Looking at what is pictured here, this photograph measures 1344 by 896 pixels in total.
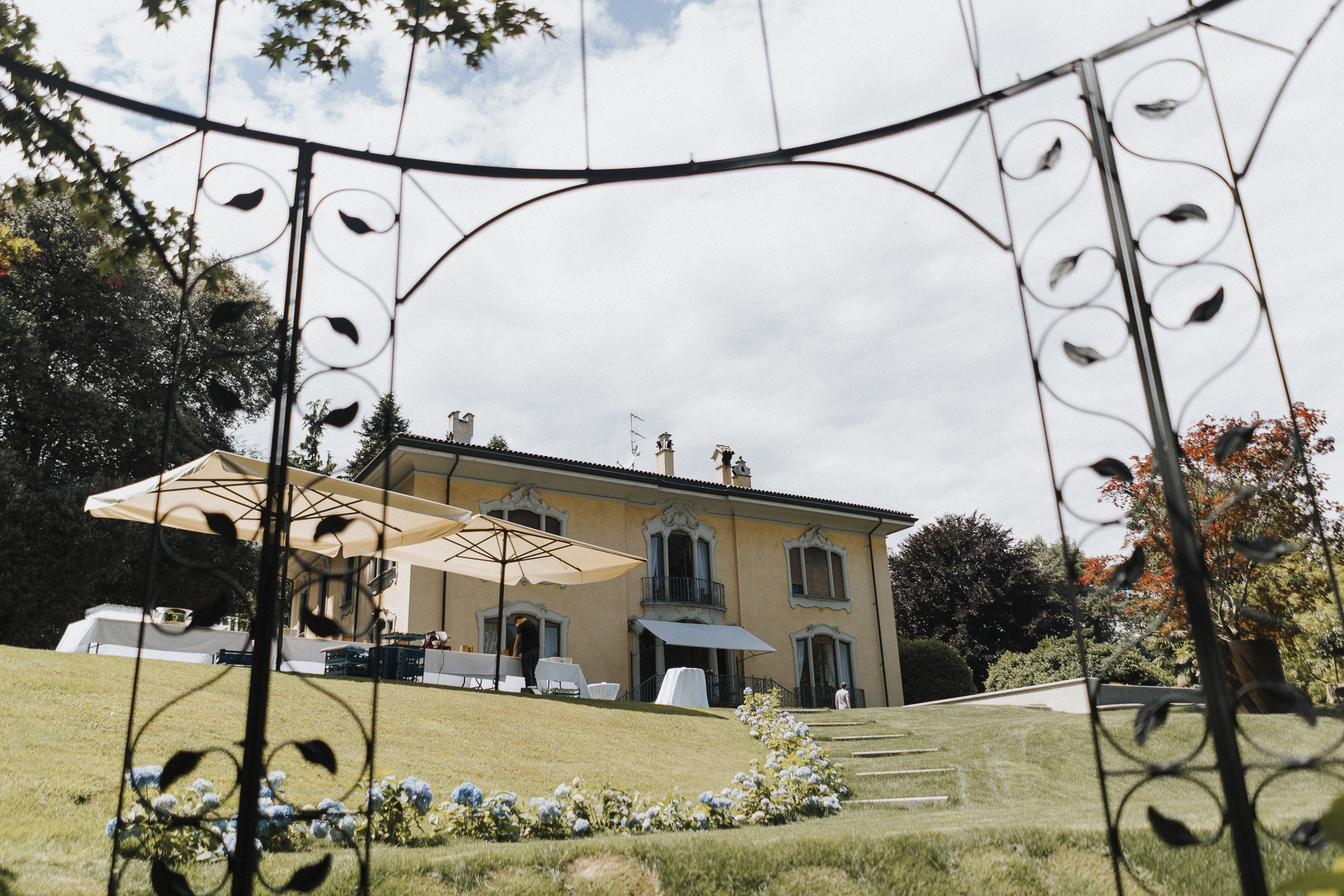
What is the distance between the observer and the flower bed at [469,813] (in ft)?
14.9

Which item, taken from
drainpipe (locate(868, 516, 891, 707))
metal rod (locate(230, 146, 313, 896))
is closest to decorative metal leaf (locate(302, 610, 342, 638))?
metal rod (locate(230, 146, 313, 896))

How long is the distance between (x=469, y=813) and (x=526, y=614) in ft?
49.4

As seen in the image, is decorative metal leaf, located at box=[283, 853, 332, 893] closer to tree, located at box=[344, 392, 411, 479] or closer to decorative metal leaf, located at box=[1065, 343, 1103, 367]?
decorative metal leaf, located at box=[1065, 343, 1103, 367]

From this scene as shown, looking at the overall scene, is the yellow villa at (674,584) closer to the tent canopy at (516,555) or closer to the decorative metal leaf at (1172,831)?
the tent canopy at (516,555)

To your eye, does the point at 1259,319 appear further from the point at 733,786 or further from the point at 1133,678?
the point at 1133,678

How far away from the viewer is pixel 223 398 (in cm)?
263

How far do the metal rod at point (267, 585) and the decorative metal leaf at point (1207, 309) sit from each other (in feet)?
8.17

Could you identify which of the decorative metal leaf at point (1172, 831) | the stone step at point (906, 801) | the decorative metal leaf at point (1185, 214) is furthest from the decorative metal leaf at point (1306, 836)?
the stone step at point (906, 801)

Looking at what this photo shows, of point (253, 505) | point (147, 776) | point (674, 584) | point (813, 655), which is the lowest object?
point (147, 776)

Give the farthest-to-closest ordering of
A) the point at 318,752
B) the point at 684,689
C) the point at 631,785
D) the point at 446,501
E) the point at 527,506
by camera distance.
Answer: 1. the point at 527,506
2. the point at 446,501
3. the point at 684,689
4. the point at 631,785
5. the point at 318,752

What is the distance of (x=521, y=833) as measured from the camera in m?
5.93

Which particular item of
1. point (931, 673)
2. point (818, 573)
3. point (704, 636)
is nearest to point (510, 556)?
point (704, 636)

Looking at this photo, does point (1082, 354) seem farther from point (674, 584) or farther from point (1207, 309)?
point (674, 584)

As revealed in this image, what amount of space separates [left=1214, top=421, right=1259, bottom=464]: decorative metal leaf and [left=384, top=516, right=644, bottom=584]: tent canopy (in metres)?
10.5
